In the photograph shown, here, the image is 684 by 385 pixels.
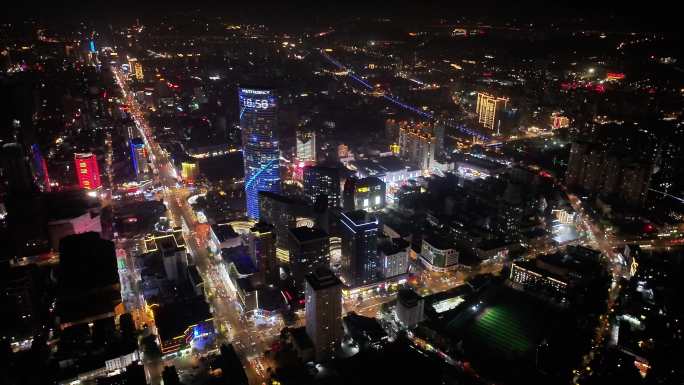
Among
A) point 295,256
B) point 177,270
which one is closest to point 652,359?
point 295,256

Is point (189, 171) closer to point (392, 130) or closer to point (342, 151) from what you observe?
point (342, 151)

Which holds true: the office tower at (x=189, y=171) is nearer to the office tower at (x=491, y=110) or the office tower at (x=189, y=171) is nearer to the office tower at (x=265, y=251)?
the office tower at (x=265, y=251)

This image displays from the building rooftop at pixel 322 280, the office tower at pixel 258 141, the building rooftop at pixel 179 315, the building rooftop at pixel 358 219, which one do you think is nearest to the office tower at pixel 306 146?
the office tower at pixel 258 141

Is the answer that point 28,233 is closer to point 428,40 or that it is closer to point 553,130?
point 553,130

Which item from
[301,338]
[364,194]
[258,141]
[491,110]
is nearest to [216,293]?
[301,338]

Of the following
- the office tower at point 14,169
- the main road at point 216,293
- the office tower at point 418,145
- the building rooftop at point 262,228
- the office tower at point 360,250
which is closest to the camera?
the main road at point 216,293
